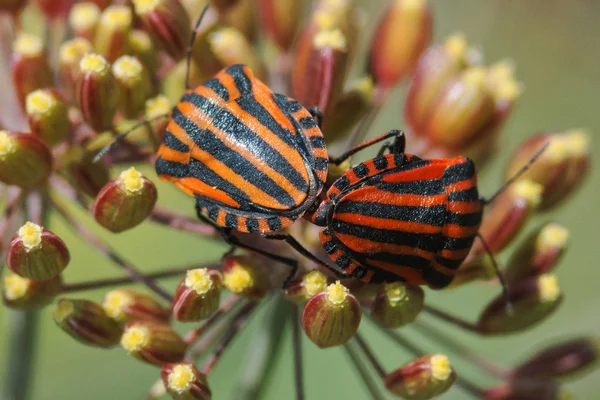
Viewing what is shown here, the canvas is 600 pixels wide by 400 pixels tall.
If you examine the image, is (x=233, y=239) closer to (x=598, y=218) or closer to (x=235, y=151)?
(x=235, y=151)

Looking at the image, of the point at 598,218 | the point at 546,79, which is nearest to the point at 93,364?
the point at 598,218

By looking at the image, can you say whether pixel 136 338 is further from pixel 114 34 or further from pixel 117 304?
pixel 114 34

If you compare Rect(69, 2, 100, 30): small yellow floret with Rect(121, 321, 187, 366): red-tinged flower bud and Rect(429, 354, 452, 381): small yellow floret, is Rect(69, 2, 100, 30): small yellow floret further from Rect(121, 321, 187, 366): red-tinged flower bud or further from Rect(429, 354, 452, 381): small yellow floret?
Rect(429, 354, 452, 381): small yellow floret

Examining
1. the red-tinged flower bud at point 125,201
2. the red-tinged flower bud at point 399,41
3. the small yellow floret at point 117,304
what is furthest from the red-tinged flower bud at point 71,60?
the red-tinged flower bud at point 399,41

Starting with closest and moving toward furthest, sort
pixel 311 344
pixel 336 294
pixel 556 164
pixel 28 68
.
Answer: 1. pixel 336 294
2. pixel 28 68
3. pixel 556 164
4. pixel 311 344

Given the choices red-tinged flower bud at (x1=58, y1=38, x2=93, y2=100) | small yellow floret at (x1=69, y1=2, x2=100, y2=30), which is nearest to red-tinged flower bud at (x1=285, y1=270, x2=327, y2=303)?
red-tinged flower bud at (x1=58, y1=38, x2=93, y2=100)

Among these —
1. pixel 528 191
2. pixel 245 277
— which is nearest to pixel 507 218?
pixel 528 191
